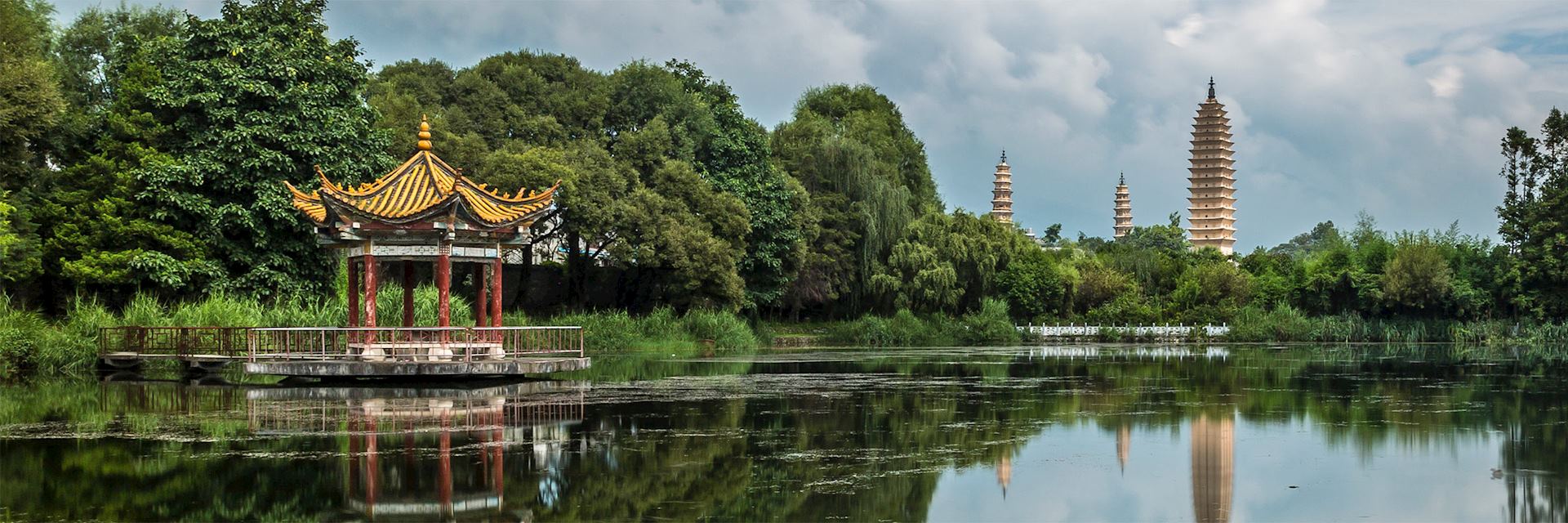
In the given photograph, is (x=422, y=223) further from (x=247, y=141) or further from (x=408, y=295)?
(x=247, y=141)

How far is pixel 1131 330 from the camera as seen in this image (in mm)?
56438

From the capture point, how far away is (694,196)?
44.4 m

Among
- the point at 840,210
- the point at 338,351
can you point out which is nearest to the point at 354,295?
the point at 338,351

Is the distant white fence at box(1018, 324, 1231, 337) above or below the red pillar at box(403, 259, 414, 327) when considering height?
below

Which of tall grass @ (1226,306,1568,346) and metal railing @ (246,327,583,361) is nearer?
metal railing @ (246,327,583,361)

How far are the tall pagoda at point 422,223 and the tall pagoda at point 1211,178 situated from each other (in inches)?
3692

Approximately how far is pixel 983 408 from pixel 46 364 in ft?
63.5

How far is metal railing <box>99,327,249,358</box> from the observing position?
26.7 meters

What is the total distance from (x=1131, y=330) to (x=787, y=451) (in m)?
44.7

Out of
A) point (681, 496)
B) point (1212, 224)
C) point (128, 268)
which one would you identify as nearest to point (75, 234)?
point (128, 268)

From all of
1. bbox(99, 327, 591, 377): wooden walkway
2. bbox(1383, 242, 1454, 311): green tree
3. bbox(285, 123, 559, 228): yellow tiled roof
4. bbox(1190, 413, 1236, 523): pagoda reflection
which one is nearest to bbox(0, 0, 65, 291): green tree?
bbox(99, 327, 591, 377): wooden walkway

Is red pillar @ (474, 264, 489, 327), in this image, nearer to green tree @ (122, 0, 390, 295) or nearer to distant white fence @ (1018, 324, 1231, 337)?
green tree @ (122, 0, 390, 295)

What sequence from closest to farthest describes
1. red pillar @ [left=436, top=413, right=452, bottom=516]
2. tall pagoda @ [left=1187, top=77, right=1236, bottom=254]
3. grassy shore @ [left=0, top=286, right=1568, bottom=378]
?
red pillar @ [left=436, top=413, right=452, bottom=516] < grassy shore @ [left=0, top=286, right=1568, bottom=378] < tall pagoda @ [left=1187, top=77, right=1236, bottom=254]

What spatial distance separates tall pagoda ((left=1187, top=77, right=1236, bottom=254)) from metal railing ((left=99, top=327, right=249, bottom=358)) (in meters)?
95.3
